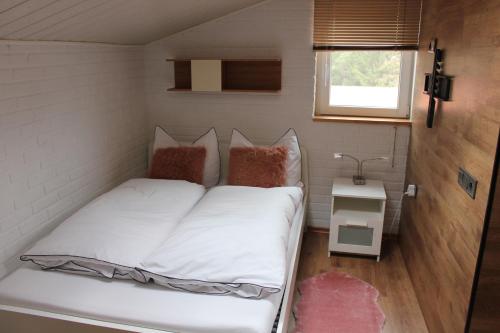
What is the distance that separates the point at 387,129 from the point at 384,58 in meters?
0.55

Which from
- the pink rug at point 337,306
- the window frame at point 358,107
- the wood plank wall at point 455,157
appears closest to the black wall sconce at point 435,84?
the wood plank wall at point 455,157

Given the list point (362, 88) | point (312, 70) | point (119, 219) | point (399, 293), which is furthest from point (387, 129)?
point (119, 219)

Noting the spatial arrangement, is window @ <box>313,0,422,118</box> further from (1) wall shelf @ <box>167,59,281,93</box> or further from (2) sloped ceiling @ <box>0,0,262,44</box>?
(2) sloped ceiling @ <box>0,0,262,44</box>

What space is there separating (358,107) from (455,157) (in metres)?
1.42

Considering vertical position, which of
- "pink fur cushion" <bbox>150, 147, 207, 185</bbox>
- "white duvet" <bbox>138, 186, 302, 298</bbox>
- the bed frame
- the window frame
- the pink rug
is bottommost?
the pink rug

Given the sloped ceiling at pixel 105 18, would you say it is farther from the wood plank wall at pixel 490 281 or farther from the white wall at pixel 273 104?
the wood plank wall at pixel 490 281

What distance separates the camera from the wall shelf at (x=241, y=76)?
3.45 meters

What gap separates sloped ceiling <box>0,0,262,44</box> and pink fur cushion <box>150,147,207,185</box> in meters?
0.90

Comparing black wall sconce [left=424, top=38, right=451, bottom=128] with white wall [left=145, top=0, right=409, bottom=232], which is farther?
white wall [left=145, top=0, right=409, bottom=232]

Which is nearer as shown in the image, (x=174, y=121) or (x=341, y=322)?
Result: (x=341, y=322)

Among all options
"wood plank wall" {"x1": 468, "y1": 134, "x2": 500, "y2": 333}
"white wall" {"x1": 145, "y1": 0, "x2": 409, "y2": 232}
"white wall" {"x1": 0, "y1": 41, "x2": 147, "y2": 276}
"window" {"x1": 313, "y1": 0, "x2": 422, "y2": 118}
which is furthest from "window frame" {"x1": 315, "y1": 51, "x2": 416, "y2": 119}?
"wood plank wall" {"x1": 468, "y1": 134, "x2": 500, "y2": 333}

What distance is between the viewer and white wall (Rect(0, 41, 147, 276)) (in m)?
2.15

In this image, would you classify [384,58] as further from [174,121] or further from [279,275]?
[279,275]

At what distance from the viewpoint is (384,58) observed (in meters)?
3.33
